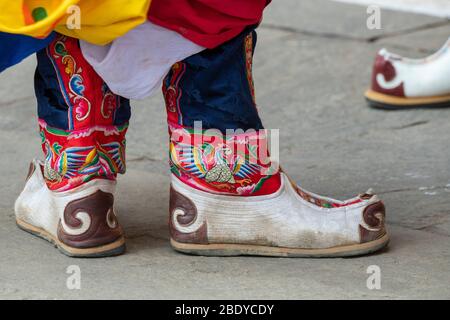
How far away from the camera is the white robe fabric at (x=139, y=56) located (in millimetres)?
1984

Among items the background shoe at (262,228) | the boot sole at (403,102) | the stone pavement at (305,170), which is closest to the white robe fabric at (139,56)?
the background shoe at (262,228)

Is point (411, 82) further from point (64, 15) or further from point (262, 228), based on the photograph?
point (64, 15)

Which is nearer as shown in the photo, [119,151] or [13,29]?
[13,29]

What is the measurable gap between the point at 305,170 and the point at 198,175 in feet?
Answer: 2.33

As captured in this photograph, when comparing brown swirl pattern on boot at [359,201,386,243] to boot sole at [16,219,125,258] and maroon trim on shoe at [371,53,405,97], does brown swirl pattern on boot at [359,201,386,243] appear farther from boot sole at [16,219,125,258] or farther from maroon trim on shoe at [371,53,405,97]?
maroon trim on shoe at [371,53,405,97]

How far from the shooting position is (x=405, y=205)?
97.8 inches

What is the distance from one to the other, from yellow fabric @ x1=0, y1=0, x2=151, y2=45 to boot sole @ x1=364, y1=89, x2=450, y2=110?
1.57 m

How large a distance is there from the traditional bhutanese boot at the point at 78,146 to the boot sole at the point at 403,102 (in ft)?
4.43

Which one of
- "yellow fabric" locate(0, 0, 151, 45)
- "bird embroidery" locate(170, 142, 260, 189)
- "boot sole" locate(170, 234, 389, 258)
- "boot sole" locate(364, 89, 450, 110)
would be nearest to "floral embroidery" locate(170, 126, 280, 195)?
"bird embroidery" locate(170, 142, 260, 189)

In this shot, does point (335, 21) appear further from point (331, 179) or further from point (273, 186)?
point (273, 186)

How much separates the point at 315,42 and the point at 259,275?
2.06 meters

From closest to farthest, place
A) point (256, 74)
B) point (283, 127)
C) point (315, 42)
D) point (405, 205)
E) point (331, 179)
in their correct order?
point (405, 205), point (331, 179), point (283, 127), point (256, 74), point (315, 42)

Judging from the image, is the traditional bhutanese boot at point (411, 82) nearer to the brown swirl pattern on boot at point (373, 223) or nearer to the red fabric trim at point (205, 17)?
the brown swirl pattern on boot at point (373, 223)
